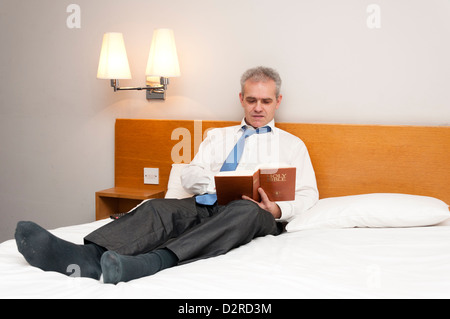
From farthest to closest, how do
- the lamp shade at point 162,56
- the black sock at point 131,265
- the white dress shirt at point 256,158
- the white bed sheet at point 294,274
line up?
1. the lamp shade at point 162,56
2. the white dress shirt at point 256,158
3. the black sock at point 131,265
4. the white bed sheet at point 294,274

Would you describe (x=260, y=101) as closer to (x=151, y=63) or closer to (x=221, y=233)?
(x=151, y=63)

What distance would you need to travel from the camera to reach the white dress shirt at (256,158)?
2.16 meters

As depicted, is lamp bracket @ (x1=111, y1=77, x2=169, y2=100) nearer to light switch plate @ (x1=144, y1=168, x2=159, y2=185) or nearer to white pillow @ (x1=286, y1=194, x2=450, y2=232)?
light switch plate @ (x1=144, y1=168, x2=159, y2=185)

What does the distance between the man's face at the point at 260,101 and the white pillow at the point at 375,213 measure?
56 centimetres

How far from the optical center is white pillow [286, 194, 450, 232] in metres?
1.87

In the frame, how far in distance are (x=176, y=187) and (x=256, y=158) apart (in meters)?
0.44

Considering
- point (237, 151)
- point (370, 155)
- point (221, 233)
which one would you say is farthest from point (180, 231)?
point (370, 155)

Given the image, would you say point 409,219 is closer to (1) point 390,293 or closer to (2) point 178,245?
(1) point 390,293

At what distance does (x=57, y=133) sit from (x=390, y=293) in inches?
97.5

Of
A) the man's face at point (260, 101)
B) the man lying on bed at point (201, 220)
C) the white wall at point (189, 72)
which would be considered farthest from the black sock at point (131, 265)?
the white wall at point (189, 72)

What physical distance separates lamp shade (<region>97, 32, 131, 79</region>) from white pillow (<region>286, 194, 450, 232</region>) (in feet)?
4.35

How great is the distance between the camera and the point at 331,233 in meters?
1.84

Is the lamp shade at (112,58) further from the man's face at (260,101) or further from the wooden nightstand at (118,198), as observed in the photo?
the man's face at (260,101)
